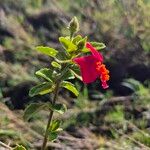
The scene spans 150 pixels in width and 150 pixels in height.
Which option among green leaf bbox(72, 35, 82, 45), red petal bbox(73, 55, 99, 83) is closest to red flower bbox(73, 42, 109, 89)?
red petal bbox(73, 55, 99, 83)

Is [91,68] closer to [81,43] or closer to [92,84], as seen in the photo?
[81,43]

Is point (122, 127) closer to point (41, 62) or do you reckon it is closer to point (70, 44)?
point (41, 62)

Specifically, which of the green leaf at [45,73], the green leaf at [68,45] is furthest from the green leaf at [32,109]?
the green leaf at [68,45]

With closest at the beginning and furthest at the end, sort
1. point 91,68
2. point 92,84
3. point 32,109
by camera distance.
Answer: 1. point 91,68
2. point 32,109
3. point 92,84

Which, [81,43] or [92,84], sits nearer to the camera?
[81,43]

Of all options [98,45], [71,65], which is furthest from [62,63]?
[98,45]

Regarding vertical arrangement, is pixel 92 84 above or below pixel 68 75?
above

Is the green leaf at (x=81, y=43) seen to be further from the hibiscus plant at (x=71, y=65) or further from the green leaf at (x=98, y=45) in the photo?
the green leaf at (x=98, y=45)

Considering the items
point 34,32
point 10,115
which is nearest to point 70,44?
point 10,115
